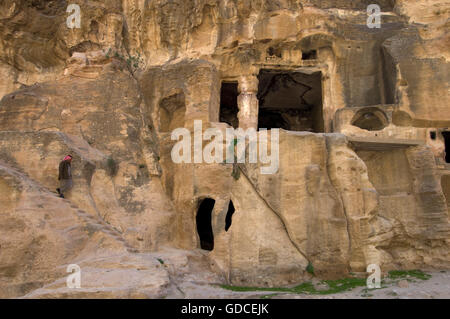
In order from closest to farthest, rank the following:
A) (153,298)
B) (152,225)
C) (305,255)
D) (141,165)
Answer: (153,298) → (305,255) → (152,225) → (141,165)

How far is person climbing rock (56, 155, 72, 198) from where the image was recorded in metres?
7.92

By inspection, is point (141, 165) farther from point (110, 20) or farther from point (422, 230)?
point (422, 230)

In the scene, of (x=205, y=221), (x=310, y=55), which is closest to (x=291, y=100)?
(x=310, y=55)

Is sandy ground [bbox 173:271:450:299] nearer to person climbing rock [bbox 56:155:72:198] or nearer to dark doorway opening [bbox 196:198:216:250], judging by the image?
person climbing rock [bbox 56:155:72:198]

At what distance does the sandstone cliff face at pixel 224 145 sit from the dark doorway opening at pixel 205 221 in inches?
24.7

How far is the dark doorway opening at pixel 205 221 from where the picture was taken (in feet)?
40.1

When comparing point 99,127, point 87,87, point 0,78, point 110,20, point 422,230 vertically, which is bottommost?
point 422,230

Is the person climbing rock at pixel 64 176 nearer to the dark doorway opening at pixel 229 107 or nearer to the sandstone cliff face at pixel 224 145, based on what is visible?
the sandstone cliff face at pixel 224 145

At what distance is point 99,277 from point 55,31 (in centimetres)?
1164

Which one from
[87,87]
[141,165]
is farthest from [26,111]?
[141,165]

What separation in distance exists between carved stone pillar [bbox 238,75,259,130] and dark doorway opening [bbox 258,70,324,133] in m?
1.13

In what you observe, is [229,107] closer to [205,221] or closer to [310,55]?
[310,55]

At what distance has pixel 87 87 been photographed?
10805 mm

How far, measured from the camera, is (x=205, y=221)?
496 inches
